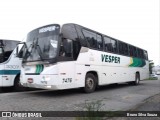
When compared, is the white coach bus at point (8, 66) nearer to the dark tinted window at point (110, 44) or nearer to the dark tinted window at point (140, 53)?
the dark tinted window at point (110, 44)

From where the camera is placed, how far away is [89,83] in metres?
9.48

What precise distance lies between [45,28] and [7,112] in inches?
171

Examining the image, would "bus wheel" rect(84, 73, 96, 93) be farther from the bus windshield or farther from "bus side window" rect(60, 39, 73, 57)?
the bus windshield

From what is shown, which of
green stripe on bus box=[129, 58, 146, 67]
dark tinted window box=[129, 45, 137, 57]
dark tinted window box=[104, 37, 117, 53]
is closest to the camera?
dark tinted window box=[104, 37, 117, 53]

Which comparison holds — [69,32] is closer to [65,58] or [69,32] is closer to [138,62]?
[65,58]

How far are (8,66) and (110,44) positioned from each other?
6.12 m

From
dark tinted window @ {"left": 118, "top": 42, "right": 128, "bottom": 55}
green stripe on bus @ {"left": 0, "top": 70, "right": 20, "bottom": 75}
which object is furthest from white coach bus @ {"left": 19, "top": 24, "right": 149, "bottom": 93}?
dark tinted window @ {"left": 118, "top": 42, "right": 128, "bottom": 55}

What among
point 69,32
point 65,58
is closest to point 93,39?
point 69,32

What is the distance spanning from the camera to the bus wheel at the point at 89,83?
30.6ft

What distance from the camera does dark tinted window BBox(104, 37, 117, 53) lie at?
11.4 m

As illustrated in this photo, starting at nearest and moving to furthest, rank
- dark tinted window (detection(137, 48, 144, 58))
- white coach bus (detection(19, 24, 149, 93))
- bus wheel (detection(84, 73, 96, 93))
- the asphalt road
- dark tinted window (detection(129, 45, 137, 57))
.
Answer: the asphalt road → white coach bus (detection(19, 24, 149, 93)) → bus wheel (detection(84, 73, 96, 93)) → dark tinted window (detection(129, 45, 137, 57)) → dark tinted window (detection(137, 48, 144, 58))

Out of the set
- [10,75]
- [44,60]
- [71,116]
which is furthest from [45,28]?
[71,116]

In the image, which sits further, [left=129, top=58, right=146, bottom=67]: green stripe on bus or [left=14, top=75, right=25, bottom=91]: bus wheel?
[left=129, top=58, right=146, bottom=67]: green stripe on bus

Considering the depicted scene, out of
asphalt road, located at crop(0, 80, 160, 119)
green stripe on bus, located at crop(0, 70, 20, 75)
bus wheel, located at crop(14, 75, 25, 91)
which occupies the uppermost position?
green stripe on bus, located at crop(0, 70, 20, 75)
